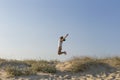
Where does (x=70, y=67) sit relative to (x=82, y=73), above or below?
above

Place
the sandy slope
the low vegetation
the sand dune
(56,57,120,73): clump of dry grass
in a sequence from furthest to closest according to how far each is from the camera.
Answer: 1. (56,57,120,73): clump of dry grass
2. the low vegetation
3. the sand dune
4. the sandy slope

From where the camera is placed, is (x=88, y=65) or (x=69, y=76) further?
(x=88, y=65)

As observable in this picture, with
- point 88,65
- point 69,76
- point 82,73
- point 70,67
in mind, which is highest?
point 88,65

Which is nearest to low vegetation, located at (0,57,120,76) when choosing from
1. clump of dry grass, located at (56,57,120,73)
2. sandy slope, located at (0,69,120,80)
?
clump of dry grass, located at (56,57,120,73)

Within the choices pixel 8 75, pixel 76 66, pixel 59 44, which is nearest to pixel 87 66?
pixel 76 66

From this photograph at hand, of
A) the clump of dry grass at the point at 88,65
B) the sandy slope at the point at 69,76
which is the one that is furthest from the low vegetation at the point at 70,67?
the sandy slope at the point at 69,76

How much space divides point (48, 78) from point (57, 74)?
3.64ft

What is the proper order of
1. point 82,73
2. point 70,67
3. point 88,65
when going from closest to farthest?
point 82,73 → point 70,67 → point 88,65

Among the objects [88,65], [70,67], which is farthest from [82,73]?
[88,65]

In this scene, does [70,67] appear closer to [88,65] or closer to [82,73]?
[82,73]

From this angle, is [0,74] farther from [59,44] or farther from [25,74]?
[59,44]

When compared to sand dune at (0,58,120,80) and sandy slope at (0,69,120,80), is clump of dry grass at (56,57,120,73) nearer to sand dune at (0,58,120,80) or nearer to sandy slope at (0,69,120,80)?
sand dune at (0,58,120,80)

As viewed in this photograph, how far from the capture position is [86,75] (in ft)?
57.5

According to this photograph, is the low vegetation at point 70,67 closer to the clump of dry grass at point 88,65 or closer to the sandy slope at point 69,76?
the clump of dry grass at point 88,65
